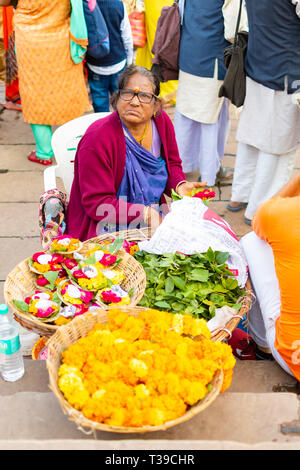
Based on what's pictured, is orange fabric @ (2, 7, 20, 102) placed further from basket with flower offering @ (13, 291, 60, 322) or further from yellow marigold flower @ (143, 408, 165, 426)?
yellow marigold flower @ (143, 408, 165, 426)

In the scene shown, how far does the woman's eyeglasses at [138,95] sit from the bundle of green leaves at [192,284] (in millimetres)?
879

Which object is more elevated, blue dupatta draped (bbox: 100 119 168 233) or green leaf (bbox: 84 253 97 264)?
blue dupatta draped (bbox: 100 119 168 233)

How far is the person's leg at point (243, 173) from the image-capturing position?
167 inches

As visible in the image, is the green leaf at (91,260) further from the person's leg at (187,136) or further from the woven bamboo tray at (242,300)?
the person's leg at (187,136)

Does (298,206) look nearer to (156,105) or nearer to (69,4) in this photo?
(156,105)

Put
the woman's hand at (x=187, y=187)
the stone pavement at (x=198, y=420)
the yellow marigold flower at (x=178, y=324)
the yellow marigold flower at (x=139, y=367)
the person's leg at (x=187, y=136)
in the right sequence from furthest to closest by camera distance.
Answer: the person's leg at (x=187, y=136) < the woman's hand at (x=187, y=187) < the yellow marigold flower at (x=178, y=324) < the yellow marigold flower at (x=139, y=367) < the stone pavement at (x=198, y=420)

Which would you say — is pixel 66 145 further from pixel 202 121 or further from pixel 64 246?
pixel 202 121

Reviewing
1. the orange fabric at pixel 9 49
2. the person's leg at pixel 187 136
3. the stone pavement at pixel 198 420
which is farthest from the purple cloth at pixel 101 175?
the orange fabric at pixel 9 49

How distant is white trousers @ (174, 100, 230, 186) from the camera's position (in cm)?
459

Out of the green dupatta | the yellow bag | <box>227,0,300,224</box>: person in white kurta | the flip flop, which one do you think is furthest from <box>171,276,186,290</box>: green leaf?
the yellow bag

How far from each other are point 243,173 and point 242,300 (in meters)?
2.30

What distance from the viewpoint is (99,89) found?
5273 mm

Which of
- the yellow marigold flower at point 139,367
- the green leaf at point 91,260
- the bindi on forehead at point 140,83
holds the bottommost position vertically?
the green leaf at point 91,260

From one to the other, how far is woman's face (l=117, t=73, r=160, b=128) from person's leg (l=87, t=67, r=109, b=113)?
2.73 m
